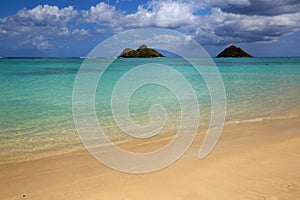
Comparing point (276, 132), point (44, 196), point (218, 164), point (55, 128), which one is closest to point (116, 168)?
point (44, 196)

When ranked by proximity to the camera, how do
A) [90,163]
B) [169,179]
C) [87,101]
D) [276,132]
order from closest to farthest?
[169,179] < [90,163] < [276,132] < [87,101]

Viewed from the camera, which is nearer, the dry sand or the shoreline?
the dry sand

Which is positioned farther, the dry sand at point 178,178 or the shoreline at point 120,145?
the shoreline at point 120,145

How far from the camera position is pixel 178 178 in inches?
193

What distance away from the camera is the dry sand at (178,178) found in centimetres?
431

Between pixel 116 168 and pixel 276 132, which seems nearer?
pixel 116 168

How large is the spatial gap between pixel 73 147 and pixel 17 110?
5.52 metres

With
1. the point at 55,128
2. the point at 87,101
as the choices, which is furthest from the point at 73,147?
the point at 87,101

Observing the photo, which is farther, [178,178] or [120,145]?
[120,145]

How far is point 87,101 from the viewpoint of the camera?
45.3 ft

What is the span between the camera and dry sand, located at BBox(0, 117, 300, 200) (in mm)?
4312

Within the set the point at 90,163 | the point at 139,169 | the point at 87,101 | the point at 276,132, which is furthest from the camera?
the point at 87,101

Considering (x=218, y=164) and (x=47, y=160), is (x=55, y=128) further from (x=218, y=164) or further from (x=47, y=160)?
(x=218, y=164)

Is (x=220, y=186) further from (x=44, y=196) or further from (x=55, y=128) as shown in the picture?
(x=55, y=128)
